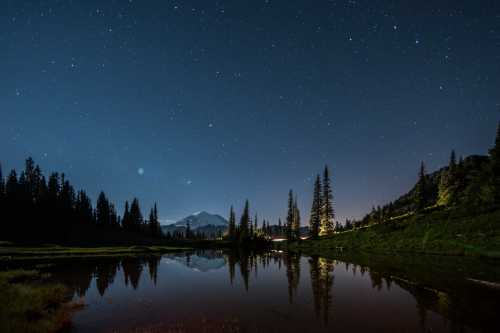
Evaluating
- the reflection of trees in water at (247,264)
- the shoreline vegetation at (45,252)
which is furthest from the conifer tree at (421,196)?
the shoreline vegetation at (45,252)

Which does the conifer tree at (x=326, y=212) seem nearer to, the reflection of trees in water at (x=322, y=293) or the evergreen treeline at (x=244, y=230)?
the evergreen treeline at (x=244, y=230)

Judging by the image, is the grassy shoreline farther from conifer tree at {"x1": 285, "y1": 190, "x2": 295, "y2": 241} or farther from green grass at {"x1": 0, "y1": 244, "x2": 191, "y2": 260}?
conifer tree at {"x1": 285, "y1": 190, "x2": 295, "y2": 241}

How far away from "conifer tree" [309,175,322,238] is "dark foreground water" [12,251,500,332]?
2746 inches

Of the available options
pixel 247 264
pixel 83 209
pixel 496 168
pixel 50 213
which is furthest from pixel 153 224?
pixel 496 168

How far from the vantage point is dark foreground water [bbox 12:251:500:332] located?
13.4 meters

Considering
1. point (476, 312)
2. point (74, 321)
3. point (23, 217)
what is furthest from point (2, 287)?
point (23, 217)

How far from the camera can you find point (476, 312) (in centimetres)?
1477

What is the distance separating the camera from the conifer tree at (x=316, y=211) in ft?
322

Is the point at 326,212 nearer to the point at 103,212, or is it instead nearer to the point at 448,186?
the point at 448,186

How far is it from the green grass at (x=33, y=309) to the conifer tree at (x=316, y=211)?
88.5m

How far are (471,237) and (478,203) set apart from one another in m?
20.3

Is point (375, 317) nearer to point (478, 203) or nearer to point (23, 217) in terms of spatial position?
point (478, 203)

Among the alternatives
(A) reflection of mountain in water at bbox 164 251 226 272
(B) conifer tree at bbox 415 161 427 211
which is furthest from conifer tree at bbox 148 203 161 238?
(B) conifer tree at bbox 415 161 427 211

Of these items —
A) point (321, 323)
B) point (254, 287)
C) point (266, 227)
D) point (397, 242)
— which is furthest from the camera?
point (266, 227)
